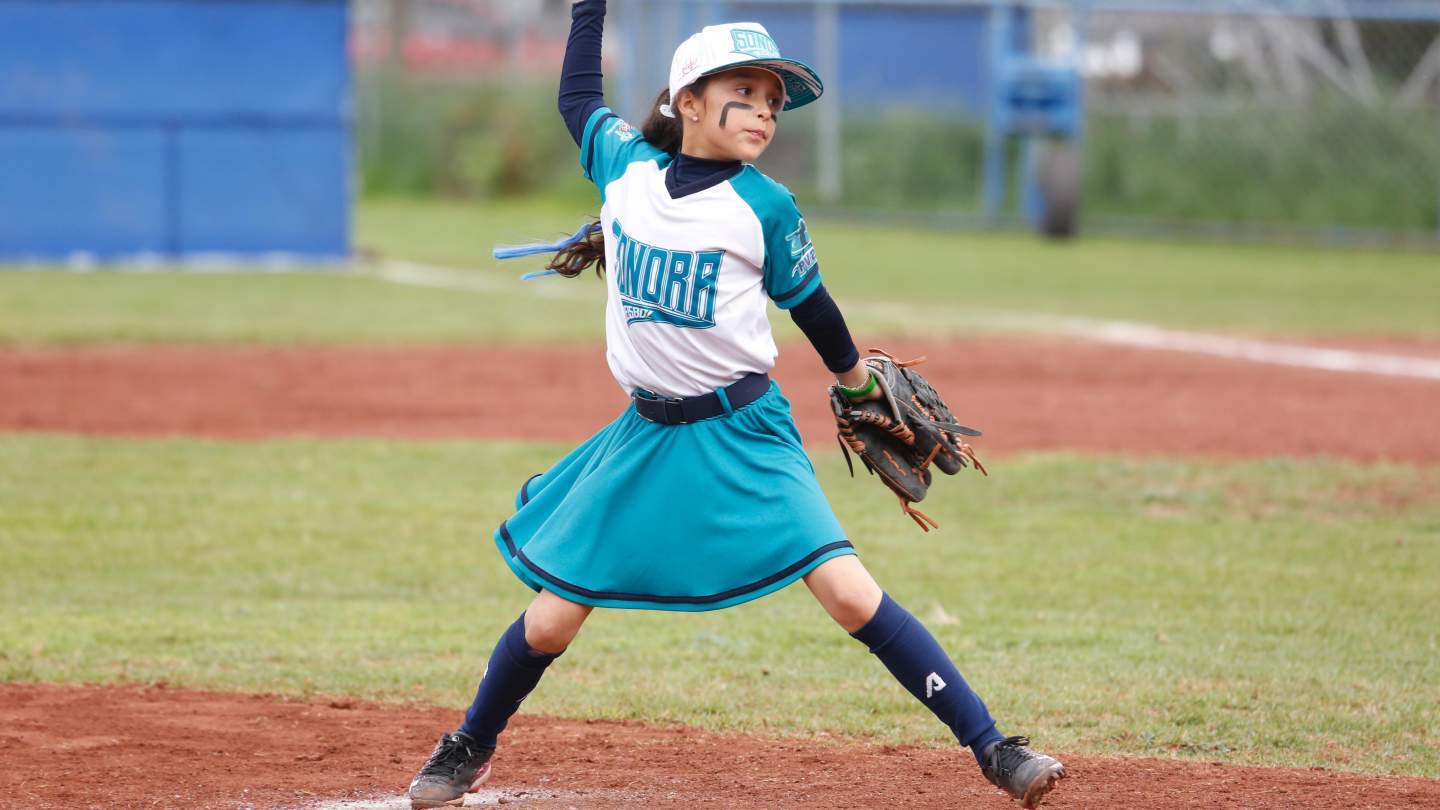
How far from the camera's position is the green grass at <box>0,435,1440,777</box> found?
16.8 ft

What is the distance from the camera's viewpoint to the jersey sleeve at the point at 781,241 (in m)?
3.83

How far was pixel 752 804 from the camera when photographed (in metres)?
4.15

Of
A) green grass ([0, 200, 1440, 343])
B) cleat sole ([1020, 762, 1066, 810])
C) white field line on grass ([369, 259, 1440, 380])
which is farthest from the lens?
green grass ([0, 200, 1440, 343])

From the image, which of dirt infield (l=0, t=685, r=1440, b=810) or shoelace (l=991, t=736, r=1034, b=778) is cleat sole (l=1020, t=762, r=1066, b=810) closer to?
shoelace (l=991, t=736, r=1034, b=778)

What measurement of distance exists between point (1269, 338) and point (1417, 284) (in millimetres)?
4657

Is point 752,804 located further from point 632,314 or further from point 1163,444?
point 1163,444

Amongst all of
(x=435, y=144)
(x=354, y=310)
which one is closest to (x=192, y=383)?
(x=354, y=310)

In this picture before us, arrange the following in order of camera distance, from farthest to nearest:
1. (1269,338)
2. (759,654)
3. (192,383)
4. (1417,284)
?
(1417,284) → (1269,338) → (192,383) → (759,654)

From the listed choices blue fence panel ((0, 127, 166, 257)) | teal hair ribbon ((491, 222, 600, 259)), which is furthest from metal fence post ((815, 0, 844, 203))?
teal hair ribbon ((491, 222, 600, 259))

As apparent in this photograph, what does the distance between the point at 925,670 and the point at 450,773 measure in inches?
44.3

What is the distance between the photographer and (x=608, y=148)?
4090 mm

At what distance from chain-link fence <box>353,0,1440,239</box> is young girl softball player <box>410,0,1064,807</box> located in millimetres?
18002

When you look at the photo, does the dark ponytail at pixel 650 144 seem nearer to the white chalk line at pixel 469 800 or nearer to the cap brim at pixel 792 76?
the cap brim at pixel 792 76

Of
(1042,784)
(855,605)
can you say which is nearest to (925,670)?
(855,605)
